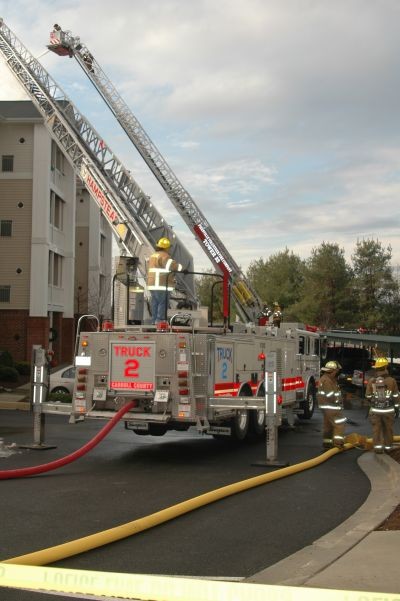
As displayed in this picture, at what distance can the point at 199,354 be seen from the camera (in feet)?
34.6

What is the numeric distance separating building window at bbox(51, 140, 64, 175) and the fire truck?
13.6m

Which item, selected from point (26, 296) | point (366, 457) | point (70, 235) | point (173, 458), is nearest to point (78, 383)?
point (173, 458)

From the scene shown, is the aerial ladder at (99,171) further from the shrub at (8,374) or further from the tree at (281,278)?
the tree at (281,278)

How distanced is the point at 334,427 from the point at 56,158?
26.7 meters

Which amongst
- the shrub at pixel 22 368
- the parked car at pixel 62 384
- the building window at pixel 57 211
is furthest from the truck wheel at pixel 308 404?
the building window at pixel 57 211

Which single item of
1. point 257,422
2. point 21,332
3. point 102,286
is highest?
point 102,286

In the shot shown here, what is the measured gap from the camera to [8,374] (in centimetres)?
2728

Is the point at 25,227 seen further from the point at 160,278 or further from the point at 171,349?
the point at 171,349

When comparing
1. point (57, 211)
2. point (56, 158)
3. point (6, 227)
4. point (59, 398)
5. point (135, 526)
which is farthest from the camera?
point (57, 211)

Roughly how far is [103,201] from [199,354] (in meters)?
9.92

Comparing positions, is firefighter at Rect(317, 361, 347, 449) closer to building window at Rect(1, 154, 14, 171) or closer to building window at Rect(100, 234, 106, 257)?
building window at Rect(1, 154, 14, 171)

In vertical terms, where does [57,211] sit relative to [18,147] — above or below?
below

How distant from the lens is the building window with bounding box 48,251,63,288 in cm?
3450

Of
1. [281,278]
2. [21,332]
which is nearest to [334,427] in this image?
[21,332]
